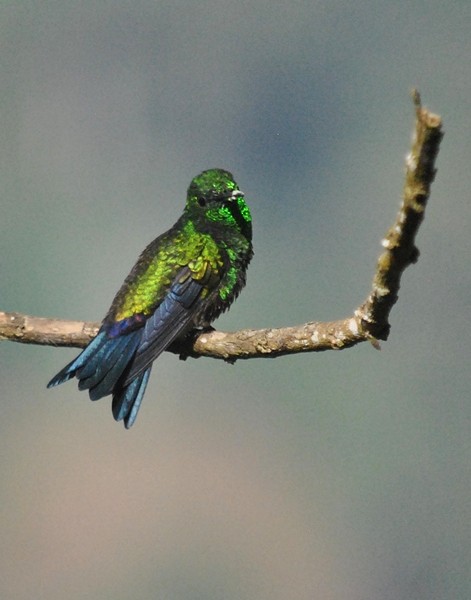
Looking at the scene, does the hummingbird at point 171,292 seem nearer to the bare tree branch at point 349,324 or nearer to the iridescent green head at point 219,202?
the iridescent green head at point 219,202

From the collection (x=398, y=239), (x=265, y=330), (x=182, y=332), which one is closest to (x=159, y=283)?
(x=182, y=332)

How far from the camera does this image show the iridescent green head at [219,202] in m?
4.78

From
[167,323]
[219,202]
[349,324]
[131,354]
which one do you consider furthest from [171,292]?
[349,324]

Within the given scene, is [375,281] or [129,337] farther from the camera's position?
[129,337]

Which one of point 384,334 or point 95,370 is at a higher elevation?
point 95,370

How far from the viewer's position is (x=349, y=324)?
2.84 m

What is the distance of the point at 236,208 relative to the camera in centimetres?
481

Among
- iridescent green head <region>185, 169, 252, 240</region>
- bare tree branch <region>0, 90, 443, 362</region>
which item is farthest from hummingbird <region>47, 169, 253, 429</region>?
bare tree branch <region>0, 90, 443, 362</region>

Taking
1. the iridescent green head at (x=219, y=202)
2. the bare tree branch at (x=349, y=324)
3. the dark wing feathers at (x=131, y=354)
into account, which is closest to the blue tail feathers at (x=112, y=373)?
the dark wing feathers at (x=131, y=354)

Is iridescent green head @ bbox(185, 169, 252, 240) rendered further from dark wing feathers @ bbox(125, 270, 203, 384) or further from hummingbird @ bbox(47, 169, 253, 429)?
dark wing feathers @ bbox(125, 270, 203, 384)

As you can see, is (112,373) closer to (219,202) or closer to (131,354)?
(131,354)

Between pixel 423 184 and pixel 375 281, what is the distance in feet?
1.63

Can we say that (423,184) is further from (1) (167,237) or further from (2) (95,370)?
(1) (167,237)

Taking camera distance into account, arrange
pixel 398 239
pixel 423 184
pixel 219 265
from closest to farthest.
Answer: pixel 423 184, pixel 398 239, pixel 219 265
